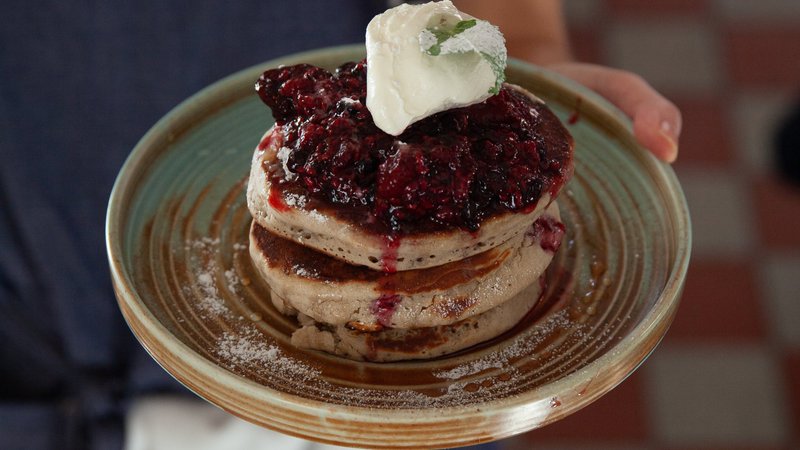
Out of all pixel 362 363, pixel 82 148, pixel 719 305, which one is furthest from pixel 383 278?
pixel 719 305

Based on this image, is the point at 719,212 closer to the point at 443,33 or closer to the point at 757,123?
the point at 757,123

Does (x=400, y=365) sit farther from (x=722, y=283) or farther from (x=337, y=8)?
(x=722, y=283)

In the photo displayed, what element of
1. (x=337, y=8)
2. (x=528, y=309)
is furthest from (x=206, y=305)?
(x=337, y=8)

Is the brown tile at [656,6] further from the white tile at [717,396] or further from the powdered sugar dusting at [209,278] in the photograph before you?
the powdered sugar dusting at [209,278]

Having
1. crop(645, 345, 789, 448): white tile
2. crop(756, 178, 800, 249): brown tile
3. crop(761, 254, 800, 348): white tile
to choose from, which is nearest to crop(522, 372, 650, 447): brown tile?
crop(645, 345, 789, 448): white tile

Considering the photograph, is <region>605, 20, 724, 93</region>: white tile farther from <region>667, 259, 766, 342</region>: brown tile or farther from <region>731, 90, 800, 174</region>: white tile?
<region>667, 259, 766, 342</region>: brown tile

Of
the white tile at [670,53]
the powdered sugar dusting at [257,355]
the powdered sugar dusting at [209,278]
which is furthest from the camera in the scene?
the white tile at [670,53]

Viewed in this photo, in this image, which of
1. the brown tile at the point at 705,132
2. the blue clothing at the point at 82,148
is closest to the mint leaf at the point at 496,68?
the blue clothing at the point at 82,148
